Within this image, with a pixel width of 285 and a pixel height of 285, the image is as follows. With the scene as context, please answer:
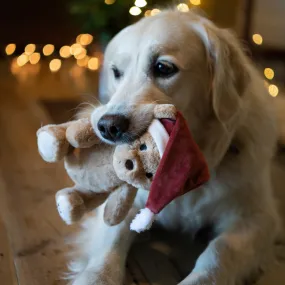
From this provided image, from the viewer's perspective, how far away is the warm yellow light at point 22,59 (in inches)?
138

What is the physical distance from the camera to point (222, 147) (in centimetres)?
129

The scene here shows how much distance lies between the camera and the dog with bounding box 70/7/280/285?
1.17 m

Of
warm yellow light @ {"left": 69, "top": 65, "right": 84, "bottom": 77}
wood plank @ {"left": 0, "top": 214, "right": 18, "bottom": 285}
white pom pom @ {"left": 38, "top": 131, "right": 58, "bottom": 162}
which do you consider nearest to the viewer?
white pom pom @ {"left": 38, "top": 131, "right": 58, "bottom": 162}

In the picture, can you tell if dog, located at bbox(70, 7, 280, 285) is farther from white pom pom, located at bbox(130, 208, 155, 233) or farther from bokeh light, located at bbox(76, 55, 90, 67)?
bokeh light, located at bbox(76, 55, 90, 67)

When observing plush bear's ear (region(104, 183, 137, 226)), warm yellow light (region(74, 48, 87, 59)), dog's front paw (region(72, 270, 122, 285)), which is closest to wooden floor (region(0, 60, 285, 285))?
dog's front paw (region(72, 270, 122, 285))

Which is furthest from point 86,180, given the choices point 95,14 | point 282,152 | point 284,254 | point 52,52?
point 52,52

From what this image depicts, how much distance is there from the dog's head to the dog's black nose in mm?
100

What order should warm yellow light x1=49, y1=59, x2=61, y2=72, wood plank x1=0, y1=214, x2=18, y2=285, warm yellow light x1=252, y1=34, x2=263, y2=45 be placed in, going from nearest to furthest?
1. wood plank x1=0, y1=214, x2=18, y2=285
2. warm yellow light x1=252, y1=34, x2=263, y2=45
3. warm yellow light x1=49, y1=59, x2=61, y2=72

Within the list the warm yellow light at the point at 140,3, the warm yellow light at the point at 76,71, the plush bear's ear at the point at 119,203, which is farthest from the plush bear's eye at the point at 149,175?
the warm yellow light at the point at 76,71

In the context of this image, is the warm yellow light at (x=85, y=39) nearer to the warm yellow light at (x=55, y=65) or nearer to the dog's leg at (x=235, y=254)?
the warm yellow light at (x=55, y=65)

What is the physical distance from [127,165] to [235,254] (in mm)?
457

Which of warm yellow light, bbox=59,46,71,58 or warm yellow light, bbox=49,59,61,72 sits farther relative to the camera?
warm yellow light, bbox=59,46,71,58

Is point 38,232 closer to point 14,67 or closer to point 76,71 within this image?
point 76,71

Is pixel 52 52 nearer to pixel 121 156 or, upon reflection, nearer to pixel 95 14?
pixel 95 14
